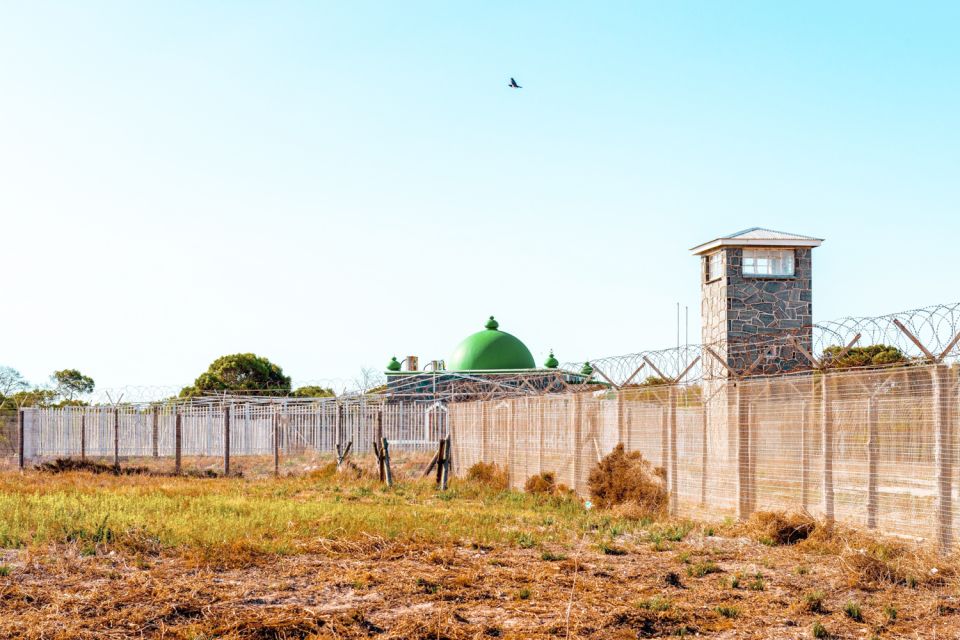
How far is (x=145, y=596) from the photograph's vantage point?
348 inches

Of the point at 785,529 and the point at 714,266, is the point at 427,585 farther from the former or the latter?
the point at 714,266

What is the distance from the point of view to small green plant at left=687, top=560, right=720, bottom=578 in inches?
403

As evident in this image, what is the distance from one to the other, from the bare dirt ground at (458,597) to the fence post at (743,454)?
202 centimetres

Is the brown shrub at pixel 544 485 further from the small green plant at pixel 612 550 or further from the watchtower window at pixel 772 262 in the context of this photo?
the watchtower window at pixel 772 262

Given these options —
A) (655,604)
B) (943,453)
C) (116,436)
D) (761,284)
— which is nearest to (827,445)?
(943,453)

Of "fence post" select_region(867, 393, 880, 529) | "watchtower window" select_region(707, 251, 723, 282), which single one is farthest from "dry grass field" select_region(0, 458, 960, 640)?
"watchtower window" select_region(707, 251, 723, 282)

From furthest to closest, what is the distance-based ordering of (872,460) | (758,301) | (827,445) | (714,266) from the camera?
(714,266) < (758,301) < (827,445) < (872,460)

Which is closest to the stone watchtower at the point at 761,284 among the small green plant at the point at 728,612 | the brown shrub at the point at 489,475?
the brown shrub at the point at 489,475

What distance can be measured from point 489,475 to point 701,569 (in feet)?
39.8

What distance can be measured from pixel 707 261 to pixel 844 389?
13.2 metres

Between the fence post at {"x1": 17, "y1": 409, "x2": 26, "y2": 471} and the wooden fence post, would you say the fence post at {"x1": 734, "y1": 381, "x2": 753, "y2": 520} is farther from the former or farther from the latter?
the fence post at {"x1": 17, "y1": 409, "x2": 26, "y2": 471}

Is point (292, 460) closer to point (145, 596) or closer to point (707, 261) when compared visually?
point (707, 261)

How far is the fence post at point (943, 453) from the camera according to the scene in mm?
10234

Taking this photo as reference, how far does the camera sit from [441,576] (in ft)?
32.7
